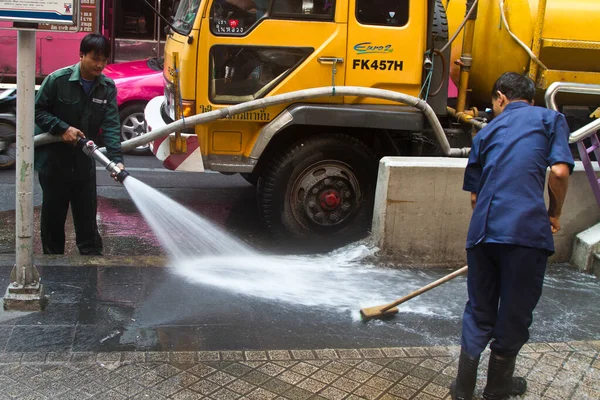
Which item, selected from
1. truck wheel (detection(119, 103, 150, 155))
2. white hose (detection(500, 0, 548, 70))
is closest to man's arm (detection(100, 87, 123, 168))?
white hose (detection(500, 0, 548, 70))

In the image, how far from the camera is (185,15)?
6.60 meters

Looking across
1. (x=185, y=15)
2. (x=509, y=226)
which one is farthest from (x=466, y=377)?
(x=185, y=15)

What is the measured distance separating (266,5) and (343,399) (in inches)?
151

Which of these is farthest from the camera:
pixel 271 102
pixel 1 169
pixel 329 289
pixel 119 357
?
pixel 1 169

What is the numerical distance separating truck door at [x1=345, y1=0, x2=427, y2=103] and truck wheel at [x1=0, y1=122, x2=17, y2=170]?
497 cm

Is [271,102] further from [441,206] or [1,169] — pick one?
[1,169]

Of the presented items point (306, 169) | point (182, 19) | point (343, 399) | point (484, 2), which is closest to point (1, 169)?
point (182, 19)

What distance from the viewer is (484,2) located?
686 centimetres

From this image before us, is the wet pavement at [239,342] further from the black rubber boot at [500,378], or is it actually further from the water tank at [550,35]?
the water tank at [550,35]

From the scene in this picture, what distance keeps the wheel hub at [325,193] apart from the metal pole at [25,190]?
2742mm

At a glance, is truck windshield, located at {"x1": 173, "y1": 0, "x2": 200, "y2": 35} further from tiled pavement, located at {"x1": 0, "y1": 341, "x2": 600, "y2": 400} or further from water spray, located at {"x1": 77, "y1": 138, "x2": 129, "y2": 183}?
tiled pavement, located at {"x1": 0, "y1": 341, "x2": 600, "y2": 400}

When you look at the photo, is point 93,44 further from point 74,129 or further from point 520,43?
point 520,43

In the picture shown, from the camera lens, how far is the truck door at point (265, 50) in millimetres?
6215

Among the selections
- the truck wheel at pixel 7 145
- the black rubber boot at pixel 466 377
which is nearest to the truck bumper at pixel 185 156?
the black rubber boot at pixel 466 377
